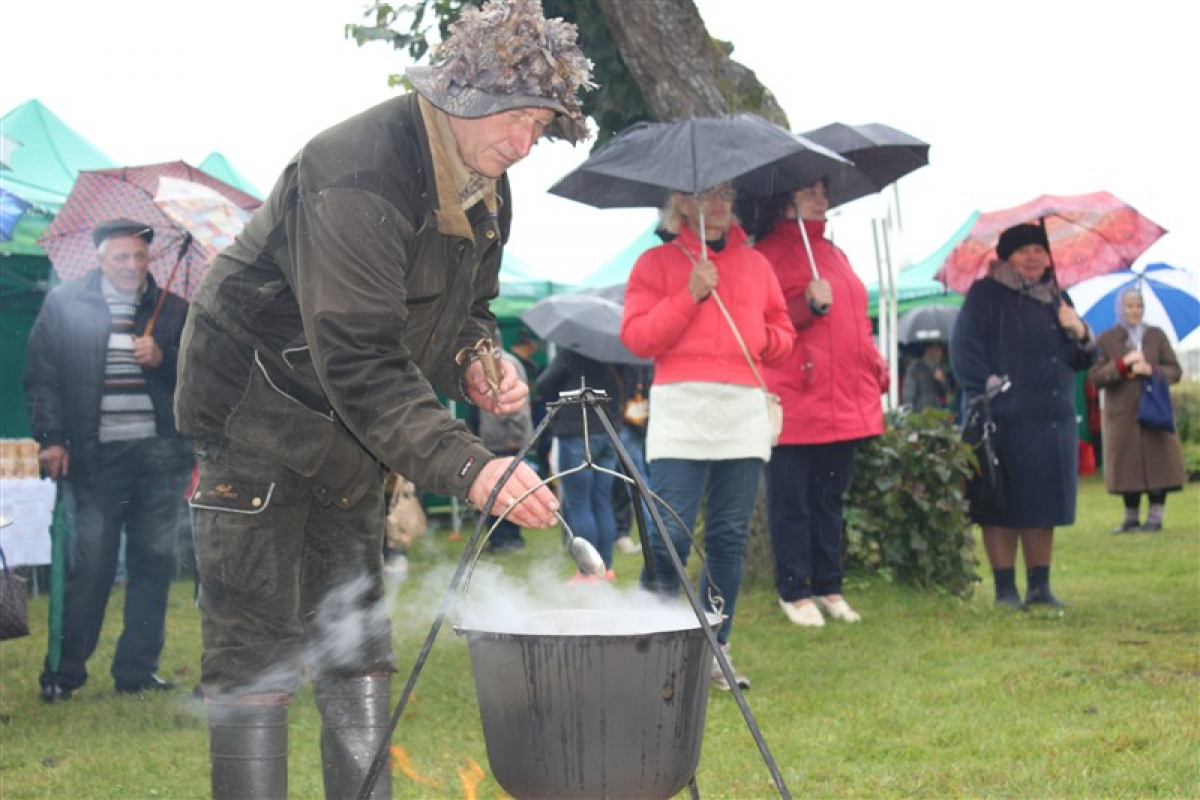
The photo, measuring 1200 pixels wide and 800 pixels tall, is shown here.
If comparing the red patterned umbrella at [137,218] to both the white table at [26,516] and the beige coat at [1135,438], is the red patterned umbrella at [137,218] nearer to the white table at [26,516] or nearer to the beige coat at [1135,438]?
the white table at [26,516]

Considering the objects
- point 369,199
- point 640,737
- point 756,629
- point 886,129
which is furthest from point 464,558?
point 886,129

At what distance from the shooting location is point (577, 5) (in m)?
8.39

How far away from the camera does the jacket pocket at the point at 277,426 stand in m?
3.35

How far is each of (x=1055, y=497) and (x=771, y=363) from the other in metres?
2.37

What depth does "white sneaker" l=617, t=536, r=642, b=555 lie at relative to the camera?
39.6 ft

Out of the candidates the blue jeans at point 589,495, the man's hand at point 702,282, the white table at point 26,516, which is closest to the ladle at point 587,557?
the man's hand at point 702,282

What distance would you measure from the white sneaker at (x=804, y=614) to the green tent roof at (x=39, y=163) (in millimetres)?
→ 5243

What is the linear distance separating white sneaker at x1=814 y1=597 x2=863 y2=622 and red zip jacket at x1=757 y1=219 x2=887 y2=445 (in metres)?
1.07

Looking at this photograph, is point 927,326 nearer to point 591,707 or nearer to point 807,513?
point 807,513

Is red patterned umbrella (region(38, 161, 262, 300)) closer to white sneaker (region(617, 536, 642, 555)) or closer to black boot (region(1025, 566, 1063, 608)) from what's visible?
black boot (region(1025, 566, 1063, 608))

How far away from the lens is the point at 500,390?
3525 mm

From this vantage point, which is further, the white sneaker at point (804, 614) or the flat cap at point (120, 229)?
Result: the white sneaker at point (804, 614)

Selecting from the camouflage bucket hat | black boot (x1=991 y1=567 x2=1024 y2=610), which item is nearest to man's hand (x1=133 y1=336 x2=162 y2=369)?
the camouflage bucket hat

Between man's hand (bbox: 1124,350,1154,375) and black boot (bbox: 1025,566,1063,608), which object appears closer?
black boot (bbox: 1025,566,1063,608)
